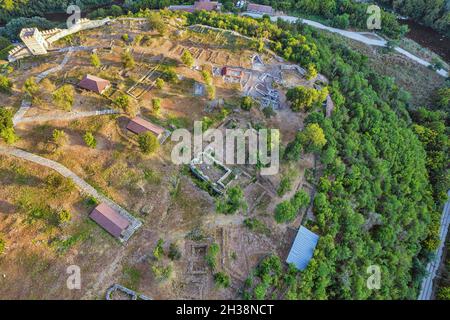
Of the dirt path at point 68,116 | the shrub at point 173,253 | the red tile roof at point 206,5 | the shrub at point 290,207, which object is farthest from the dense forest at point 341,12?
the shrub at point 173,253

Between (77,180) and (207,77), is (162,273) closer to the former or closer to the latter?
(77,180)

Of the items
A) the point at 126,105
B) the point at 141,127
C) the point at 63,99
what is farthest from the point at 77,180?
the point at 63,99

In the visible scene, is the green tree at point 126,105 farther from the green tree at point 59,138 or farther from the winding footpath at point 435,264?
the winding footpath at point 435,264

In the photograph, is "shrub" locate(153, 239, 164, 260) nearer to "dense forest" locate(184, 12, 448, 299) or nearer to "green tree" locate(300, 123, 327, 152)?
"dense forest" locate(184, 12, 448, 299)

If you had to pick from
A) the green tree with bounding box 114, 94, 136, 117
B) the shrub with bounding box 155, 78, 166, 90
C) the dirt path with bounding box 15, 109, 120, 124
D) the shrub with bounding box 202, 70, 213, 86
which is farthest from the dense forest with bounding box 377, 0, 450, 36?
the dirt path with bounding box 15, 109, 120, 124

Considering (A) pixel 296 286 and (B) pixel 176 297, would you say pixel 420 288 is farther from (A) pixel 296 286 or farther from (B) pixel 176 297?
(B) pixel 176 297

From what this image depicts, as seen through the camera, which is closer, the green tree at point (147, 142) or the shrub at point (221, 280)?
the shrub at point (221, 280)
